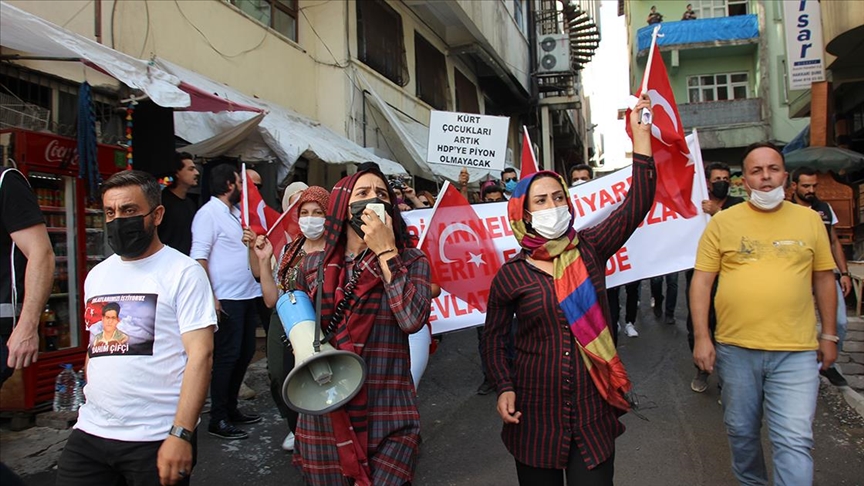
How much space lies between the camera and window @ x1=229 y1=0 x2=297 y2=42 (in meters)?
9.14

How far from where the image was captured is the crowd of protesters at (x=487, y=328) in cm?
222

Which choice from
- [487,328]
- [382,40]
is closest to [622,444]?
[487,328]

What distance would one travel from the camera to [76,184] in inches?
212

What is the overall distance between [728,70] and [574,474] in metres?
32.8

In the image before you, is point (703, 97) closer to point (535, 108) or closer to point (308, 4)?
point (535, 108)

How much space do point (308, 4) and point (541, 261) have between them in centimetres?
937

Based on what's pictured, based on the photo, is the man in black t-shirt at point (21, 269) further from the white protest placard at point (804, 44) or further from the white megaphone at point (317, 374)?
the white protest placard at point (804, 44)

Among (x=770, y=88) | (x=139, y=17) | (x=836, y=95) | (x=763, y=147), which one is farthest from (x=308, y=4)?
(x=770, y=88)

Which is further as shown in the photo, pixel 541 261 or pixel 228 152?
pixel 228 152

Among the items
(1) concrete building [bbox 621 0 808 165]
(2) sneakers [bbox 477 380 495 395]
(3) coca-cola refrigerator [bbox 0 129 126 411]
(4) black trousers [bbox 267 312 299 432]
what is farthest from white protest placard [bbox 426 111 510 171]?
(1) concrete building [bbox 621 0 808 165]

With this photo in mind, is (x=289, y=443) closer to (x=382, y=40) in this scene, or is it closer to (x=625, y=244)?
(x=625, y=244)

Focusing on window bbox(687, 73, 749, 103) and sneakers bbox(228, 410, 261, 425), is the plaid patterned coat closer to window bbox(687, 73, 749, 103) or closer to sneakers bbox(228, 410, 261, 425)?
sneakers bbox(228, 410, 261, 425)

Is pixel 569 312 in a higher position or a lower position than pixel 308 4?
Result: lower

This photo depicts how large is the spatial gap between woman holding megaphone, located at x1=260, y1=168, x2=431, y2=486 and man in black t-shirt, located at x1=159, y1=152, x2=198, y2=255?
9.20ft
